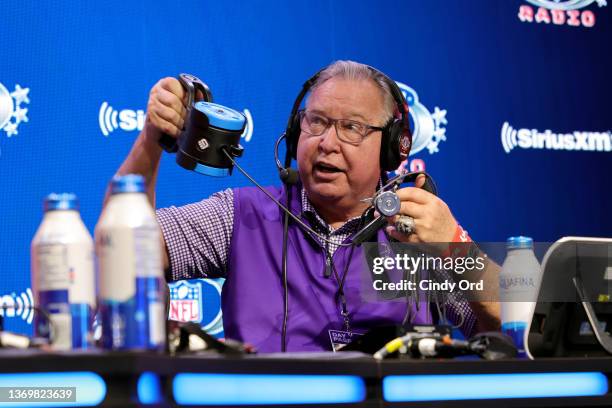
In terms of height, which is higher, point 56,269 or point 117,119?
point 117,119

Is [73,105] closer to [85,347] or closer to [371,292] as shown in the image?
[371,292]

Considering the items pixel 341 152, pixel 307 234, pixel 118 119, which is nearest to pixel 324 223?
pixel 307 234

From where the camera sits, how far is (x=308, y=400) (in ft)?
3.23

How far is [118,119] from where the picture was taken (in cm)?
249

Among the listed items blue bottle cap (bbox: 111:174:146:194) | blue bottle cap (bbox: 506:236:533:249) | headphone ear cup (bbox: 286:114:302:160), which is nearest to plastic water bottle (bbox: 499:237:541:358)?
blue bottle cap (bbox: 506:236:533:249)

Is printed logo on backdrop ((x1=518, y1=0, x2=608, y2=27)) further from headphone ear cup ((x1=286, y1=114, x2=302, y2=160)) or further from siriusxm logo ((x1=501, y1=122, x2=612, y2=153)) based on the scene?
headphone ear cup ((x1=286, y1=114, x2=302, y2=160))

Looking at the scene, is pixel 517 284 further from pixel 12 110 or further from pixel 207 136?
pixel 12 110

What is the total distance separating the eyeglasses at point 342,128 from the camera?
1.98 m

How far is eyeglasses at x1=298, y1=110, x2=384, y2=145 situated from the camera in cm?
198

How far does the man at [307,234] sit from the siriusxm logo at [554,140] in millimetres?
989

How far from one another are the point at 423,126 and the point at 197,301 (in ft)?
2.90

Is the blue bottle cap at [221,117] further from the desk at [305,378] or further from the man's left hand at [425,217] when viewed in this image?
the desk at [305,378]

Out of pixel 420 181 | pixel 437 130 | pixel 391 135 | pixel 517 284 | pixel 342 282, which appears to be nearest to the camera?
Answer: pixel 517 284

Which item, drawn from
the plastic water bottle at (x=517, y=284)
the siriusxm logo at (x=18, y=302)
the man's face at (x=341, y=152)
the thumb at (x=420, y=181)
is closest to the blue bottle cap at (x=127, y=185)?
the plastic water bottle at (x=517, y=284)
